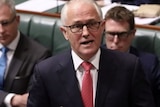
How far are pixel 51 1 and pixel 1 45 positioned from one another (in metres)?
0.91

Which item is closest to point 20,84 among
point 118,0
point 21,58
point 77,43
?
point 21,58

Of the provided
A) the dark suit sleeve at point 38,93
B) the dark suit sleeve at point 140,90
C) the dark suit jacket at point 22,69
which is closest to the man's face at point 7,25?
the dark suit jacket at point 22,69

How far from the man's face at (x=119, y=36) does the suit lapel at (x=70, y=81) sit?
0.52 meters

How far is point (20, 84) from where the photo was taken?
218 centimetres

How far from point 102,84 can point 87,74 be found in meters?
0.07

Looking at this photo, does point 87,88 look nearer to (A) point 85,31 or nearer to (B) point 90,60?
(B) point 90,60

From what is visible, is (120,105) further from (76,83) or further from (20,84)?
(20,84)

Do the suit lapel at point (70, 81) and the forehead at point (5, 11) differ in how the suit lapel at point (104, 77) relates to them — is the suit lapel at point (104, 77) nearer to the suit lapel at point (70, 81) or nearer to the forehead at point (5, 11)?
the suit lapel at point (70, 81)

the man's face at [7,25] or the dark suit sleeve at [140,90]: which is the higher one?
the man's face at [7,25]

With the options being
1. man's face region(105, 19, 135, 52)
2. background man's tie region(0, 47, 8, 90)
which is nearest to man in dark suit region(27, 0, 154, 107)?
man's face region(105, 19, 135, 52)

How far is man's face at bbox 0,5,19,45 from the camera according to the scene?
2.17 metres

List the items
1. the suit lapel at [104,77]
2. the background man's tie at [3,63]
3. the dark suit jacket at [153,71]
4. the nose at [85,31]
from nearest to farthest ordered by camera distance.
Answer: the nose at [85,31], the suit lapel at [104,77], the dark suit jacket at [153,71], the background man's tie at [3,63]

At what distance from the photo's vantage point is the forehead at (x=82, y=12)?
1517 millimetres

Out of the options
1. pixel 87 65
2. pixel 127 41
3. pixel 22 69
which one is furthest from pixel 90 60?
pixel 22 69
